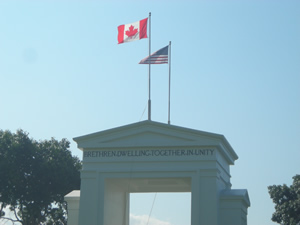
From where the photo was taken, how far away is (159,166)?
30531 mm

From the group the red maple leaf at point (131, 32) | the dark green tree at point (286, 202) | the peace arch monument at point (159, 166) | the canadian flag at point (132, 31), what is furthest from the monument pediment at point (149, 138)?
the dark green tree at point (286, 202)

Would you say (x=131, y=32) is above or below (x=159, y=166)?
above

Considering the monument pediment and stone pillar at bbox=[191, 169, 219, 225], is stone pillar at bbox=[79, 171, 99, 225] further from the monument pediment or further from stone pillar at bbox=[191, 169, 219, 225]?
stone pillar at bbox=[191, 169, 219, 225]

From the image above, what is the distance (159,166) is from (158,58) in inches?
261

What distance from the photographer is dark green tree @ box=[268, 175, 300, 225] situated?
152ft

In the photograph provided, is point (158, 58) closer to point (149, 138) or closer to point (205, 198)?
point (149, 138)

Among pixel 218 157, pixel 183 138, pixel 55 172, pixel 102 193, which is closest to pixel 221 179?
pixel 218 157

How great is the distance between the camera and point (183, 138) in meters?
30.4

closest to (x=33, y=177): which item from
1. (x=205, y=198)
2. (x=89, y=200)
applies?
(x=89, y=200)

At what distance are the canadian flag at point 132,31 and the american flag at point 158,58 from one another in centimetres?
128

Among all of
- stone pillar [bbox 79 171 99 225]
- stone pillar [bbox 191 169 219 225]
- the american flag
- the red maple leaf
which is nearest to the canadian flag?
the red maple leaf

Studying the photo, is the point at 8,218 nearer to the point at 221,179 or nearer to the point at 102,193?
the point at 102,193

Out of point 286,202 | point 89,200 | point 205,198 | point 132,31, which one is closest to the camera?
point 205,198

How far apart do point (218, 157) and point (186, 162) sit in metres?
1.92
